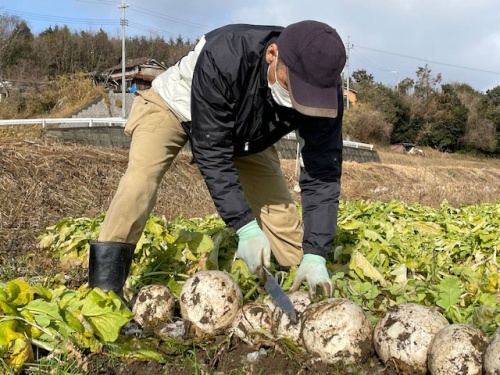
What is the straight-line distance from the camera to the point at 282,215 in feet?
14.6

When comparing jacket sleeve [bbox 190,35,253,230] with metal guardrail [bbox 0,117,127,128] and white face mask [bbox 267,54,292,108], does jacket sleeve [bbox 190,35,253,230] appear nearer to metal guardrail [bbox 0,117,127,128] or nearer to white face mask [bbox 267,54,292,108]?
white face mask [bbox 267,54,292,108]

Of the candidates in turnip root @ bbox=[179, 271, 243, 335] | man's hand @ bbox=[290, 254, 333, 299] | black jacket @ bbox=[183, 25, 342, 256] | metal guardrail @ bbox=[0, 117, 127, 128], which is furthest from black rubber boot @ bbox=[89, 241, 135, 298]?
metal guardrail @ bbox=[0, 117, 127, 128]

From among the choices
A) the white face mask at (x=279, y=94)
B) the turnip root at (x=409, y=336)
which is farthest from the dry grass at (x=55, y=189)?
the turnip root at (x=409, y=336)

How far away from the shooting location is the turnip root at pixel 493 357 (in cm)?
242

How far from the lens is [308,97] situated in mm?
3025

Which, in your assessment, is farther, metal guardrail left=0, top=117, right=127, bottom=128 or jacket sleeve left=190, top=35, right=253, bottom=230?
metal guardrail left=0, top=117, right=127, bottom=128

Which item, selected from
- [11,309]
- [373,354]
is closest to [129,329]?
[11,309]

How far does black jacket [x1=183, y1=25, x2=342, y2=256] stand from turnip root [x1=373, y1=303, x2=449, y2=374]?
86 centimetres

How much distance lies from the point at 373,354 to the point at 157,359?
108 cm

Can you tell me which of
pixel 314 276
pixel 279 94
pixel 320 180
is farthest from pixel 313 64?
pixel 314 276

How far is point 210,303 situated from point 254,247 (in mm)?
437

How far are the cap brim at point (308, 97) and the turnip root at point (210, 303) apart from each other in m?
1.04

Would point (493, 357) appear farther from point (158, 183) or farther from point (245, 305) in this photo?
point (158, 183)

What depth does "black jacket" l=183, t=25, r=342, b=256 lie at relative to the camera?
10.8 feet
